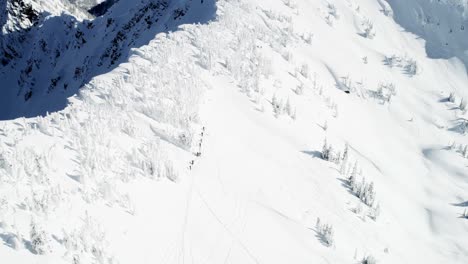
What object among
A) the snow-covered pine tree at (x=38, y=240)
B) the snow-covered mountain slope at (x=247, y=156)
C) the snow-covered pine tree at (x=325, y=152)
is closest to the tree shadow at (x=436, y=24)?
the snow-covered mountain slope at (x=247, y=156)

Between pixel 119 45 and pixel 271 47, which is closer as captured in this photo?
pixel 271 47

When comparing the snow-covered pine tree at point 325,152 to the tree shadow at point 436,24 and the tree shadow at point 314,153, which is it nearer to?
the tree shadow at point 314,153

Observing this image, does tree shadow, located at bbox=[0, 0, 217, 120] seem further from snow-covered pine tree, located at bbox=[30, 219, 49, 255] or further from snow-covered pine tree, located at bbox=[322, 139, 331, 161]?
snow-covered pine tree, located at bbox=[30, 219, 49, 255]

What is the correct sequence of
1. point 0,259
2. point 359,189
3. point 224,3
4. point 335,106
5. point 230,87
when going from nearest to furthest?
point 0,259
point 359,189
point 230,87
point 335,106
point 224,3

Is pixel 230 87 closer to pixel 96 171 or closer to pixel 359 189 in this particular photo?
pixel 359 189

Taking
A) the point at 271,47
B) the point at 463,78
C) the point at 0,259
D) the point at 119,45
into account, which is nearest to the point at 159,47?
the point at 271,47

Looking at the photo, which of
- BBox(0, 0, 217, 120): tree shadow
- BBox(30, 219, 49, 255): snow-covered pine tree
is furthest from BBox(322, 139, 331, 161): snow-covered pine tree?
BBox(30, 219, 49, 255): snow-covered pine tree
